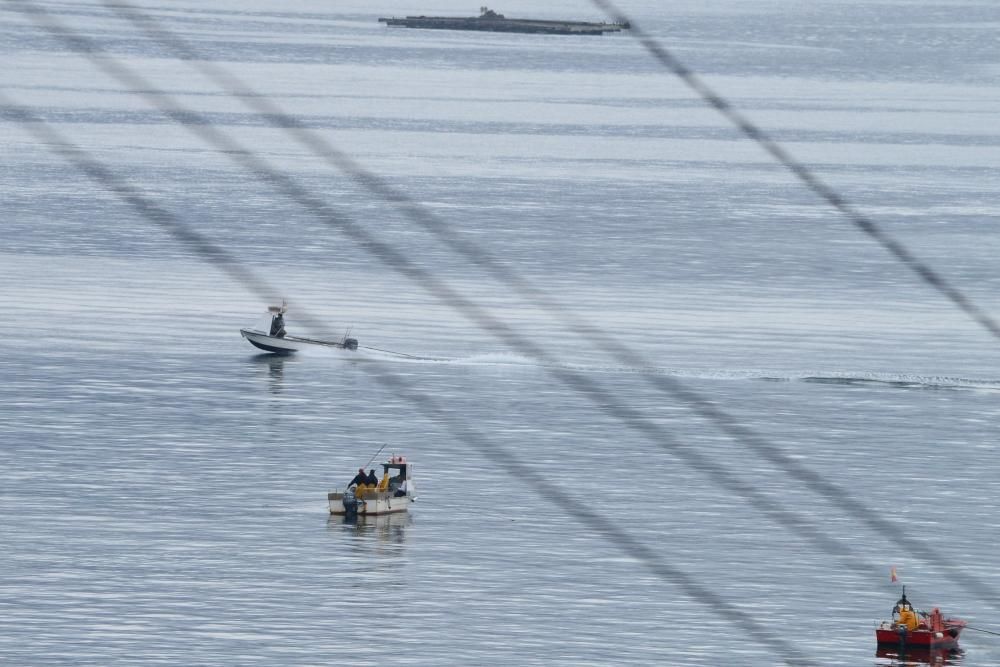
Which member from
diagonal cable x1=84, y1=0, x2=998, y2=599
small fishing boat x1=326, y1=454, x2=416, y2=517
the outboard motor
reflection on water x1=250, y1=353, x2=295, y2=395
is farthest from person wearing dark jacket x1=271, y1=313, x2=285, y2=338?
the outboard motor

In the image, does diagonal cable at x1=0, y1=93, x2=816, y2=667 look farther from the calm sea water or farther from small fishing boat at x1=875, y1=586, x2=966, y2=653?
small fishing boat at x1=875, y1=586, x2=966, y2=653

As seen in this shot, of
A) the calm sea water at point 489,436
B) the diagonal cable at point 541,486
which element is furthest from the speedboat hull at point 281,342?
the diagonal cable at point 541,486

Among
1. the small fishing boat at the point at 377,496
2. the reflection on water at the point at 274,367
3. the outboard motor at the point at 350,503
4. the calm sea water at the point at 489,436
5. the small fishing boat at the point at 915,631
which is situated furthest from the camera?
the reflection on water at the point at 274,367

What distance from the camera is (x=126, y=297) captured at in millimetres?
122625

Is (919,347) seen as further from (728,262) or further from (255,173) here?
(255,173)

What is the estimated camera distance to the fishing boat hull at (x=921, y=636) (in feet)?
188

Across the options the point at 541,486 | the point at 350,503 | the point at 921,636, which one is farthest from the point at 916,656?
the point at 350,503

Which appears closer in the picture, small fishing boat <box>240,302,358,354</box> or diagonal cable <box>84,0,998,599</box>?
diagonal cable <box>84,0,998,599</box>

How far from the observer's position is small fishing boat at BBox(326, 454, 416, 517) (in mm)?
73625

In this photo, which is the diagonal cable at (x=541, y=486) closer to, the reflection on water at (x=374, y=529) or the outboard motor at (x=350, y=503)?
the reflection on water at (x=374, y=529)

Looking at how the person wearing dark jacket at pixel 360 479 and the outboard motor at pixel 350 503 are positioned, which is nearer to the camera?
the outboard motor at pixel 350 503

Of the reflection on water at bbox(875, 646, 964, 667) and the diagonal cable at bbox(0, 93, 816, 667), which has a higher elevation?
the diagonal cable at bbox(0, 93, 816, 667)

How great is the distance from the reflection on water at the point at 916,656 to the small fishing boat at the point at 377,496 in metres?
21.7

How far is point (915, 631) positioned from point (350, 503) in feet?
75.3
